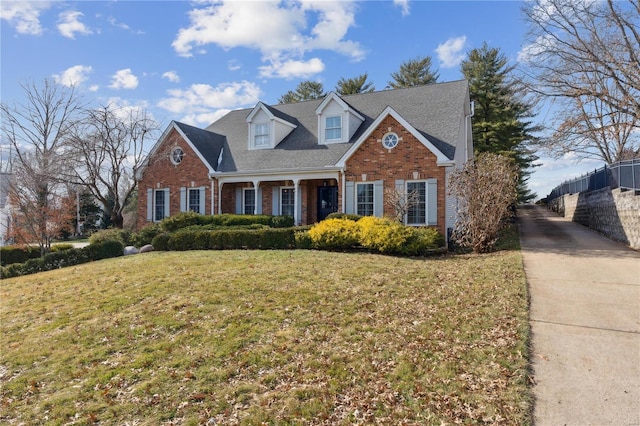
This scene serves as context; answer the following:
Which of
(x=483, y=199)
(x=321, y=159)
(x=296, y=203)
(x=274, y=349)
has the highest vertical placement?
(x=321, y=159)

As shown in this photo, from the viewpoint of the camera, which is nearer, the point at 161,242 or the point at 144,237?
the point at 161,242

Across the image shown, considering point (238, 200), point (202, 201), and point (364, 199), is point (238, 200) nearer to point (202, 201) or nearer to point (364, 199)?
point (202, 201)

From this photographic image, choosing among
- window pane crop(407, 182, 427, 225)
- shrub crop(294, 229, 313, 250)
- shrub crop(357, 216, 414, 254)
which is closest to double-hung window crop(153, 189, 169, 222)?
shrub crop(294, 229, 313, 250)

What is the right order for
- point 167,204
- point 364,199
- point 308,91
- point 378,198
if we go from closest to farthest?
point 378,198 → point 364,199 → point 167,204 → point 308,91

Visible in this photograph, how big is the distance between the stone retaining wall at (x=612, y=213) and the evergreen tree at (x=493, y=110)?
10.7 meters

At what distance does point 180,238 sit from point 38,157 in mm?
11219

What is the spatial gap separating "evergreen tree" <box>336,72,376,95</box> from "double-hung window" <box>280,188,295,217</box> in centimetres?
2151

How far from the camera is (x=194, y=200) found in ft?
64.6

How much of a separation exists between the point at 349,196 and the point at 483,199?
5.89 metres

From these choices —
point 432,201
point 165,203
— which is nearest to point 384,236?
point 432,201

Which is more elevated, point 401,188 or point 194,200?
point 401,188

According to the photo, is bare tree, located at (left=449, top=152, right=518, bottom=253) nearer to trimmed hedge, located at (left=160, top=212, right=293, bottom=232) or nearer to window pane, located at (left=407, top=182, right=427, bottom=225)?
window pane, located at (left=407, top=182, right=427, bottom=225)

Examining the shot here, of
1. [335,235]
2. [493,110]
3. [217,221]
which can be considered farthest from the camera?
[493,110]

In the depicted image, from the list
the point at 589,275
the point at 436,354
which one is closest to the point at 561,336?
the point at 436,354
